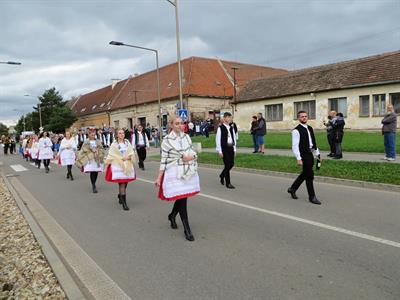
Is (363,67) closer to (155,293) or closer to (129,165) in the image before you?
(129,165)

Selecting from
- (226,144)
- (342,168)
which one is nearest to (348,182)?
(342,168)

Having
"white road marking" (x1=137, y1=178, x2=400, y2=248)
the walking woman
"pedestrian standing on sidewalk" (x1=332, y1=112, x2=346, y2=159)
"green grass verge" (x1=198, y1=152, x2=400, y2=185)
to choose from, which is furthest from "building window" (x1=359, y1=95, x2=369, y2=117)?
"white road marking" (x1=137, y1=178, x2=400, y2=248)

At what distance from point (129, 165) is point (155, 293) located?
14.3 feet

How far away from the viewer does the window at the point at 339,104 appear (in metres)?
27.0

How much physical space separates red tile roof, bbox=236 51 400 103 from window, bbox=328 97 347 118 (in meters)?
0.93

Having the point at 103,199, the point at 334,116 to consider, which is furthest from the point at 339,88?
the point at 103,199

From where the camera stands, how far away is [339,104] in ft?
89.7

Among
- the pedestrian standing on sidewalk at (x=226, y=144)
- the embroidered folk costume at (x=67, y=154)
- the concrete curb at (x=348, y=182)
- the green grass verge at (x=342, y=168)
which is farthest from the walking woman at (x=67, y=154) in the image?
the concrete curb at (x=348, y=182)

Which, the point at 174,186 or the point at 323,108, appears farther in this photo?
the point at 323,108

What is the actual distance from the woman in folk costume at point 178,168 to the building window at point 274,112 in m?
27.3

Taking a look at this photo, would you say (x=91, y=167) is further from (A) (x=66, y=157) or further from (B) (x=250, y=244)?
(B) (x=250, y=244)

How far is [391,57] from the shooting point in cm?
2539

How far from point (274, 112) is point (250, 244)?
28371mm

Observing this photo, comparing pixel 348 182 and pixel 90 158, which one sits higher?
pixel 90 158
